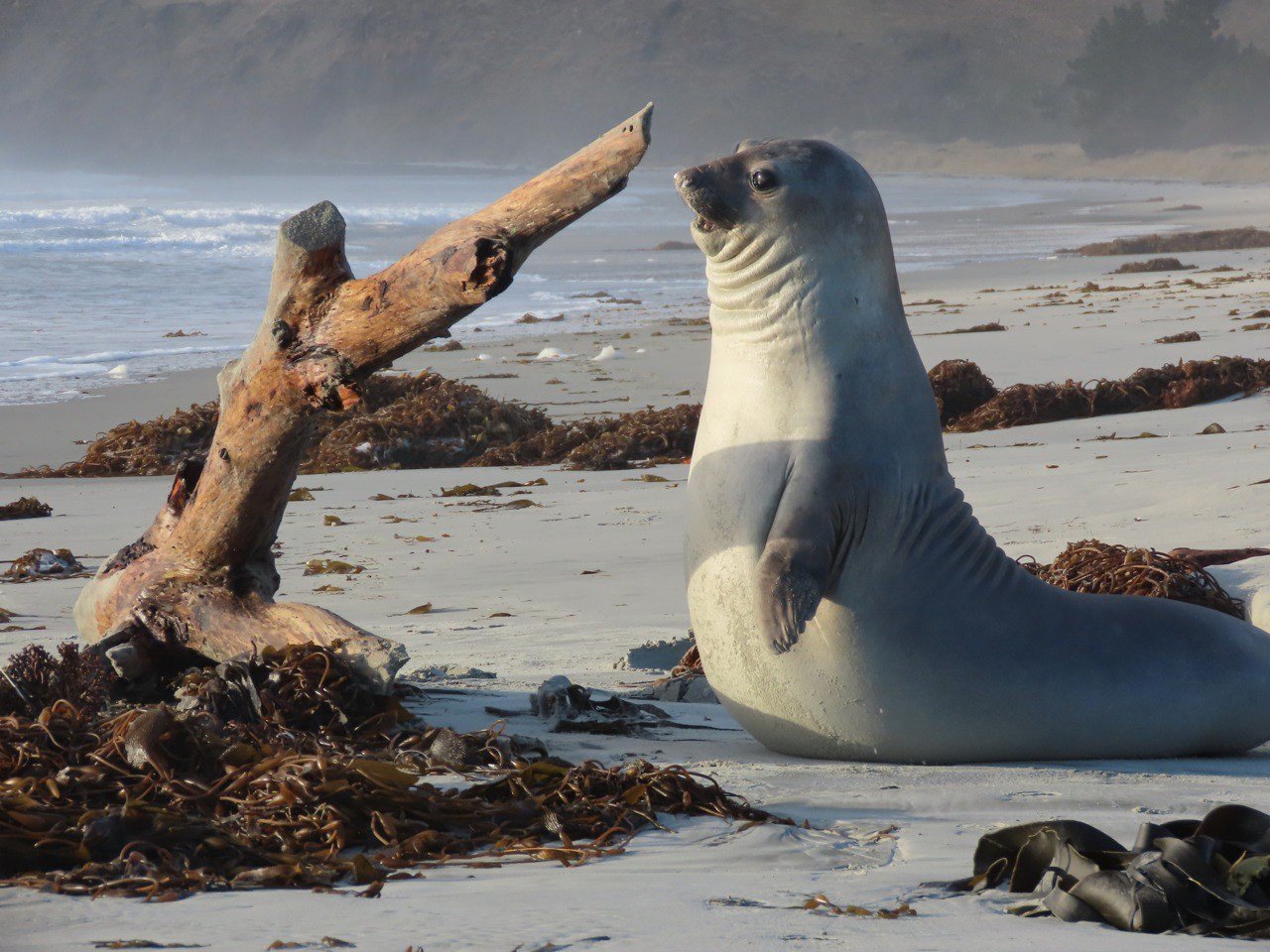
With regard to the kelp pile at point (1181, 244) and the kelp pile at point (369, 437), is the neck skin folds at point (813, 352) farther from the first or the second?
the kelp pile at point (1181, 244)

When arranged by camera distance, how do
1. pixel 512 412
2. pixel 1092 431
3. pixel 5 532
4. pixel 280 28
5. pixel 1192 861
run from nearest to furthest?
pixel 1192 861
pixel 5 532
pixel 1092 431
pixel 512 412
pixel 280 28

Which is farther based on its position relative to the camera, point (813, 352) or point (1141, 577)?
point (1141, 577)

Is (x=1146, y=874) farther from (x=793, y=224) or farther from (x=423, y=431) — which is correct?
(x=423, y=431)

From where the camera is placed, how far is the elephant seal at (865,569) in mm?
3736

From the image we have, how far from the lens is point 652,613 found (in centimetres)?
581

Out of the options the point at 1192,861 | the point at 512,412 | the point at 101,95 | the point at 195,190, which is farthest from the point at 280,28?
the point at 1192,861

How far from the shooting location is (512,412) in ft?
34.1

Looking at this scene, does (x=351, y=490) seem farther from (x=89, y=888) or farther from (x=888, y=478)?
(x=89, y=888)

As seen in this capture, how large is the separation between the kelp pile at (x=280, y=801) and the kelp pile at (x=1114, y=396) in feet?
24.1

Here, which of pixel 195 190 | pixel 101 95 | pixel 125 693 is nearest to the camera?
pixel 125 693

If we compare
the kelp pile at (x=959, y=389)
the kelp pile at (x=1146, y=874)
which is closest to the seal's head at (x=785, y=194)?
the kelp pile at (x=1146, y=874)

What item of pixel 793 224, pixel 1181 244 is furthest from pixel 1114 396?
pixel 1181 244

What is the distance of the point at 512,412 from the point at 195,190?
1984 inches

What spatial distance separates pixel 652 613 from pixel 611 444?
3.84 meters
